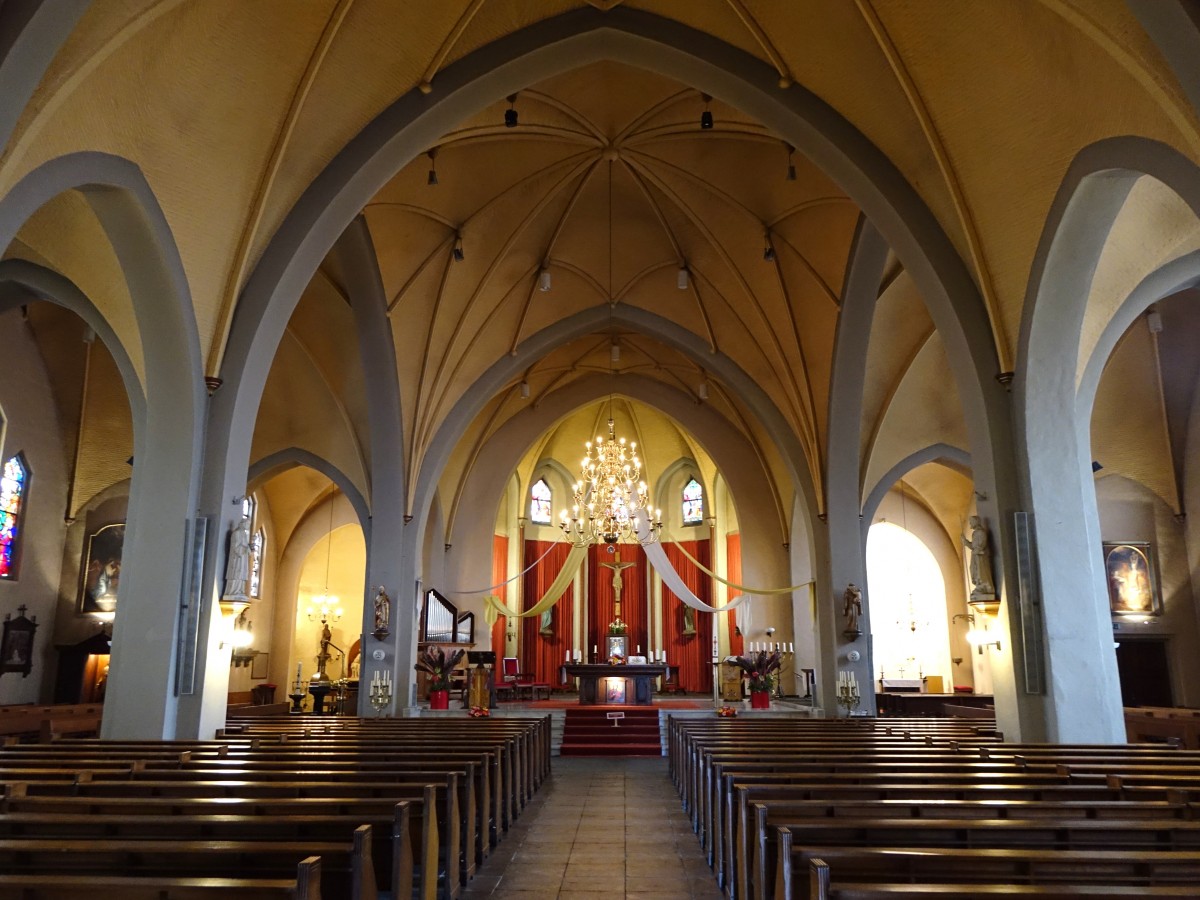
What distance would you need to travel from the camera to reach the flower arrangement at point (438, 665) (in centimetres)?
1767

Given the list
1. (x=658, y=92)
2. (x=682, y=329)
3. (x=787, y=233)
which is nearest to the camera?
(x=658, y=92)

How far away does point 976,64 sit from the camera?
27.1ft

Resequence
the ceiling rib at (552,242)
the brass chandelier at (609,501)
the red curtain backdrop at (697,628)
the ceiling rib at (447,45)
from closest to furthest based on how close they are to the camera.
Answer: the ceiling rib at (447,45)
the ceiling rib at (552,242)
the brass chandelier at (609,501)
the red curtain backdrop at (697,628)

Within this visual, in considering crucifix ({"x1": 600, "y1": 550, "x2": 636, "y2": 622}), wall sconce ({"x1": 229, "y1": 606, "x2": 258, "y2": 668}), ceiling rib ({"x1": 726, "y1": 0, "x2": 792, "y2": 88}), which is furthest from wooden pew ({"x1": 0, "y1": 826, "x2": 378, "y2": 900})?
wall sconce ({"x1": 229, "y1": 606, "x2": 258, "y2": 668})

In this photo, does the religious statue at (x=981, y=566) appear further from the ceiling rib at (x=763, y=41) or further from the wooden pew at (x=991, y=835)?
the ceiling rib at (x=763, y=41)

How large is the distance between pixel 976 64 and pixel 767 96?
2625 millimetres

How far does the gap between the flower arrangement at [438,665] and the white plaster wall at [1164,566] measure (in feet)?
43.9

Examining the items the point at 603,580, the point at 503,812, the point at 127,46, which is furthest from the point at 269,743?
the point at 603,580

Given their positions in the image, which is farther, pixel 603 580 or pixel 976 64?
pixel 603 580

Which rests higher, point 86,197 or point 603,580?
point 86,197

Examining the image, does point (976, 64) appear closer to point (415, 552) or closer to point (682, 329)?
point (682, 329)

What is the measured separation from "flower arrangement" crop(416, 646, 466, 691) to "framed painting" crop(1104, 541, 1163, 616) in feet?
44.2

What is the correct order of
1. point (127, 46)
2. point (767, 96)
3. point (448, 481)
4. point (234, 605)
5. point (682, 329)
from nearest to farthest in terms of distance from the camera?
point (127, 46), point (234, 605), point (767, 96), point (682, 329), point (448, 481)

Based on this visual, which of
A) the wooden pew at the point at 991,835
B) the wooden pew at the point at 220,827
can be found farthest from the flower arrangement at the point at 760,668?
the wooden pew at the point at 220,827
